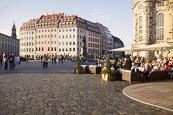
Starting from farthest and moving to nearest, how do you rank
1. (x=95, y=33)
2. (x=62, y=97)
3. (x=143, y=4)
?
1. (x=95, y=33)
2. (x=143, y=4)
3. (x=62, y=97)

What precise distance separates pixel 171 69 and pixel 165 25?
45.7 m

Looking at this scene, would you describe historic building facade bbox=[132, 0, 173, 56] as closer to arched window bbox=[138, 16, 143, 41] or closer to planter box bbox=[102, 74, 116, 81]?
arched window bbox=[138, 16, 143, 41]

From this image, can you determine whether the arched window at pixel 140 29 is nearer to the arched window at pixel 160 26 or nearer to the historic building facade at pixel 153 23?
the historic building facade at pixel 153 23

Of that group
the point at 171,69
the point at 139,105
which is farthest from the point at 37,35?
the point at 139,105

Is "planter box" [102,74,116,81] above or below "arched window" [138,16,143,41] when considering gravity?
below

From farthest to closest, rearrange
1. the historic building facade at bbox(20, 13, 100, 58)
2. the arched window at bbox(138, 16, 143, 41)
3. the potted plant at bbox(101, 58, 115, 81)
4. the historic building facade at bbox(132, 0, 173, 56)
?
the historic building facade at bbox(20, 13, 100, 58) → the arched window at bbox(138, 16, 143, 41) → the historic building facade at bbox(132, 0, 173, 56) → the potted plant at bbox(101, 58, 115, 81)

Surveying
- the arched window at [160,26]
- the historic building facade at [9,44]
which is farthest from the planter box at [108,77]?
the historic building facade at [9,44]

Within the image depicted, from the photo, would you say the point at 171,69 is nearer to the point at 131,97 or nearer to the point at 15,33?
the point at 131,97

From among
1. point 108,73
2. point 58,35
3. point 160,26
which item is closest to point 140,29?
point 160,26

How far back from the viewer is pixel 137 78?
15258 mm

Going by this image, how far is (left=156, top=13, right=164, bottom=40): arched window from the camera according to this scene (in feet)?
204

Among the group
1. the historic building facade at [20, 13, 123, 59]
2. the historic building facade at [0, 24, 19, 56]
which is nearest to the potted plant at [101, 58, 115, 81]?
the historic building facade at [20, 13, 123, 59]

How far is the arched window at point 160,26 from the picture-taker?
204ft

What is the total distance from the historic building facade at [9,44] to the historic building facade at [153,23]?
2987 inches
